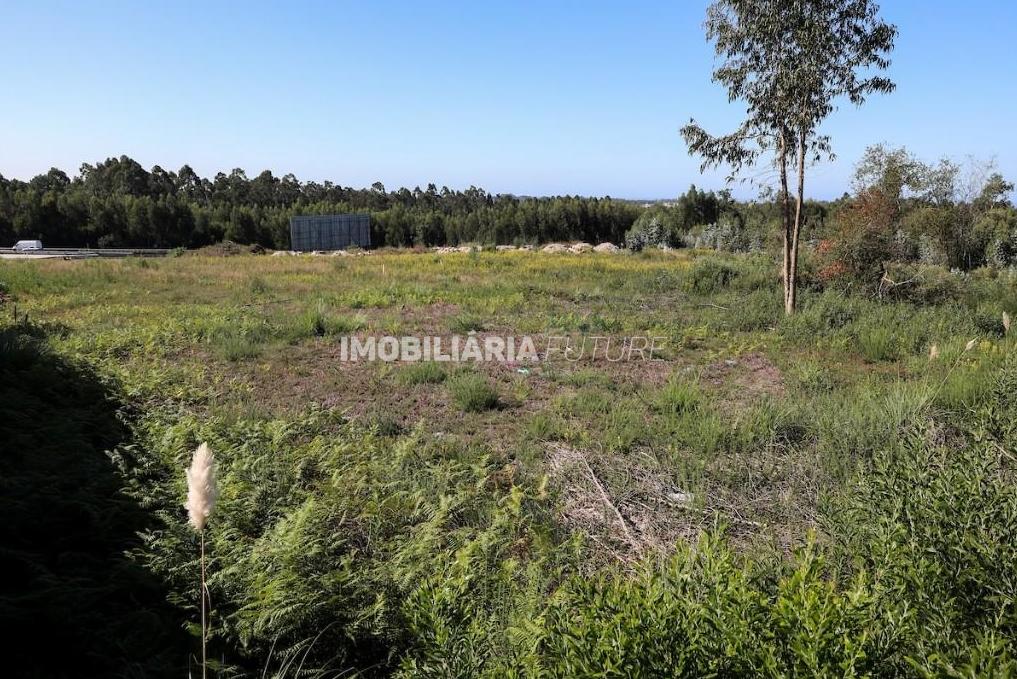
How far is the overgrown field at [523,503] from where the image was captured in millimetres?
1774

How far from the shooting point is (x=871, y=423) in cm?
427

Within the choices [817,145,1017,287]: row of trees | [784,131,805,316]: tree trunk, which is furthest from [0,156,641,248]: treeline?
[784,131,805,316]: tree trunk

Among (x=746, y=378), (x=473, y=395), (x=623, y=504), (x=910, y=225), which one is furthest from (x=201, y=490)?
(x=910, y=225)

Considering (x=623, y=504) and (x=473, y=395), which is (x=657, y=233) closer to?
(x=473, y=395)

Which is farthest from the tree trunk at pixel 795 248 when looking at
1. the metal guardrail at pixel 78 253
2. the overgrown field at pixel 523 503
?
the metal guardrail at pixel 78 253

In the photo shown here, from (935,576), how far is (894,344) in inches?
281

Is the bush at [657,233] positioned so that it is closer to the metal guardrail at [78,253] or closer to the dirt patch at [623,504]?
the metal guardrail at [78,253]

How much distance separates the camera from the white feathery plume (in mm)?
1713

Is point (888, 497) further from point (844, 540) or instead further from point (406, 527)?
point (406, 527)

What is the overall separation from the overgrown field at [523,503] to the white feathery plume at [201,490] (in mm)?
720

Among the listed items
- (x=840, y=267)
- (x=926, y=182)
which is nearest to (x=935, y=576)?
(x=840, y=267)

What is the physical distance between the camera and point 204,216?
50.7 metres

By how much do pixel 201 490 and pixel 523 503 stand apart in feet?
7.44

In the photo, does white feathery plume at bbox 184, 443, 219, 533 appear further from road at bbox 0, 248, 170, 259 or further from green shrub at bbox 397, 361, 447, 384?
road at bbox 0, 248, 170, 259
